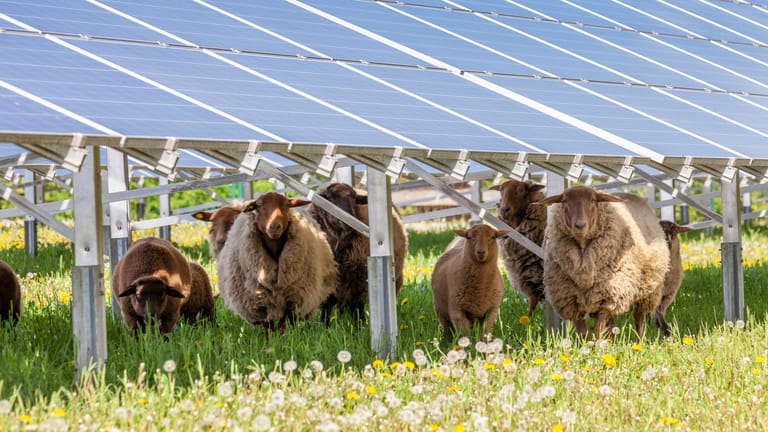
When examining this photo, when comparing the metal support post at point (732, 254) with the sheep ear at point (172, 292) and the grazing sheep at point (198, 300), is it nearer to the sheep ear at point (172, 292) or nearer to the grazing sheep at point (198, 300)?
the grazing sheep at point (198, 300)

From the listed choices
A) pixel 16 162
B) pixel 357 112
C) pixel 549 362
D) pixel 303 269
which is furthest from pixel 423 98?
pixel 16 162

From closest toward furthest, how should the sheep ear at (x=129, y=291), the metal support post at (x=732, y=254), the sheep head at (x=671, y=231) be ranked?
the sheep ear at (x=129, y=291) < the metal support post at (x=732, y=254) < the sheep head at (x=671, y=231)

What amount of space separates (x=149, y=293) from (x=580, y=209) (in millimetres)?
3538

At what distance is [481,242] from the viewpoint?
28.4 feet

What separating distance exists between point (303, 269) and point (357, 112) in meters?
1.70

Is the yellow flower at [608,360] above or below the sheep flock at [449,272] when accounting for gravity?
below

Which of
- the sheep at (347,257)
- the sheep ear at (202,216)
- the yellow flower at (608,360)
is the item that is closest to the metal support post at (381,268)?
the yellow flower at (608,360)

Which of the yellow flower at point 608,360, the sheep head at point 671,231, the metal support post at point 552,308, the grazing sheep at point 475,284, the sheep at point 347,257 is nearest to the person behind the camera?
the yellow flower at point 608,360

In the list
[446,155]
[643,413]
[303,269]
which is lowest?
[643,413]

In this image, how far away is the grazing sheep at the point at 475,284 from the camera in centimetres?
870

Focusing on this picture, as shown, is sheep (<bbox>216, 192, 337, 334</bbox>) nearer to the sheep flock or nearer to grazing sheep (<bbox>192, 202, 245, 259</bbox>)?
the sheep flock

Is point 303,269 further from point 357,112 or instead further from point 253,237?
point 357,112

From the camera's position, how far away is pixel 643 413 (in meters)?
5.96

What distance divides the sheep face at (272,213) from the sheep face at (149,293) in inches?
34.2
